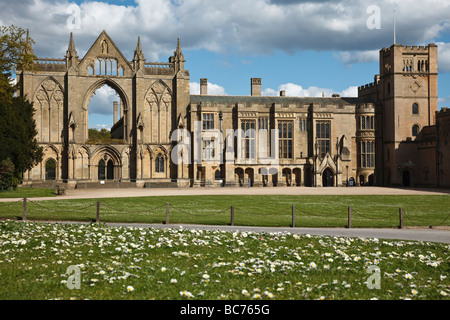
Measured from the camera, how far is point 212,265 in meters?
12.0

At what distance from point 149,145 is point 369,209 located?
114ft

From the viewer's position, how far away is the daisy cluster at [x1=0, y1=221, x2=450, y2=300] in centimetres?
973

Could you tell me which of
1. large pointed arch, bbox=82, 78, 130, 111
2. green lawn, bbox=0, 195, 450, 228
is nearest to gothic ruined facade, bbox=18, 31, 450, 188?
large pointed arch, bbox=82, 78, 130, 111

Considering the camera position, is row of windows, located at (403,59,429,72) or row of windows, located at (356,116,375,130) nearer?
row of windows, located at (403,59,429,72)

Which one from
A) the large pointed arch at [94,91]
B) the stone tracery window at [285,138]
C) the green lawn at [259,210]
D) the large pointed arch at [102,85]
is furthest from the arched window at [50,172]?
the green lawn at [259,210]

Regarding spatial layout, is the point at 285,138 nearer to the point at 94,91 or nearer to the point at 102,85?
the point at 102,85

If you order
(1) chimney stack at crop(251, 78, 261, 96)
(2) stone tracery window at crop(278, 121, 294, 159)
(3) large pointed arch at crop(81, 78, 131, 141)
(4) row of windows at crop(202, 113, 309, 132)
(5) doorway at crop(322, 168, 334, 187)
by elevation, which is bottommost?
(5) doorway at crop(322, 168, 334, 187)

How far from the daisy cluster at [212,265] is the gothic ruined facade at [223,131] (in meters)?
40.9

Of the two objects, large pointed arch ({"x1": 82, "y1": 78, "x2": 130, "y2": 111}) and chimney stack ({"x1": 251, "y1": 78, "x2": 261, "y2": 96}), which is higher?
chimney stack ({"x1": 251, "y1": 78, "x2": 261, "y2": 96})

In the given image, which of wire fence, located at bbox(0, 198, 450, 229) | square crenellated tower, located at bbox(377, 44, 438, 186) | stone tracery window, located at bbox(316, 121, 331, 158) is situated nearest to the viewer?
wire fence, located at bbox(0, 198, 450, 229)

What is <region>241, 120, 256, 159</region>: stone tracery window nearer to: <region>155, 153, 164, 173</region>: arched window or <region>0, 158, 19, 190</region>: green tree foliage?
<region>155, 153, 164, 173</region>: arched window

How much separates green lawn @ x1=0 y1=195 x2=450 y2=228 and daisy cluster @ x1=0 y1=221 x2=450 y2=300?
6122mm

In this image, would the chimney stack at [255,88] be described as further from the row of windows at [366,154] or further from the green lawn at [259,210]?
the green lawn at [259,210]

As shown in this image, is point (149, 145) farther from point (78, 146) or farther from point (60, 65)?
point (60, 65)
